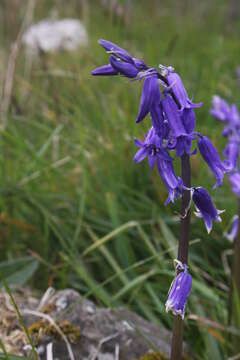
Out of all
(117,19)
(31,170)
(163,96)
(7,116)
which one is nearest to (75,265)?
(31,170)

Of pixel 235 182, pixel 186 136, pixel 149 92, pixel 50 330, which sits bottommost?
pixel 50 330

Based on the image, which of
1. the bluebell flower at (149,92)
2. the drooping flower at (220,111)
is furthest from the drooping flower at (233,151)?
the bluebell flower at (149,92)

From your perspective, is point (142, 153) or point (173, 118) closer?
point (173, 118)

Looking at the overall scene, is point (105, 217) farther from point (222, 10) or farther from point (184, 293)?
point (222, 10)

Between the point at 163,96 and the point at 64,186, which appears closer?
the point at 163,96

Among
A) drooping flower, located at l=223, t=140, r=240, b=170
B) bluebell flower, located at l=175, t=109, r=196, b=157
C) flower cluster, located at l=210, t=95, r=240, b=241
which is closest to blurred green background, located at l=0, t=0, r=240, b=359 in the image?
flower cluster, located at l=210, t=95, r=240, b=241

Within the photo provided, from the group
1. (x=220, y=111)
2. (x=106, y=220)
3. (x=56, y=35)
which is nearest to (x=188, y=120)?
(x=220, y=111)

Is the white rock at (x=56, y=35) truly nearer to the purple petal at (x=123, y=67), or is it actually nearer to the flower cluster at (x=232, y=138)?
the flower cluster at (x=232, y=138)

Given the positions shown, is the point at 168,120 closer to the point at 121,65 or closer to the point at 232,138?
the point at 121,65
